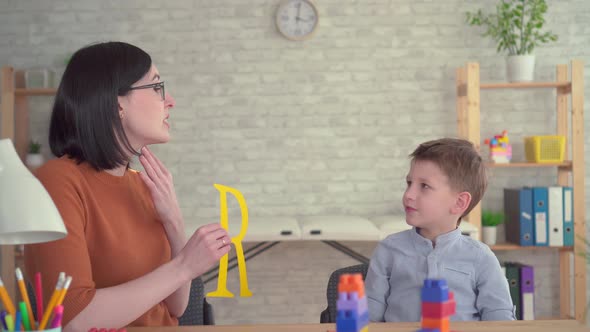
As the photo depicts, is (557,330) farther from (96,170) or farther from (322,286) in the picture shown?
(322,286)

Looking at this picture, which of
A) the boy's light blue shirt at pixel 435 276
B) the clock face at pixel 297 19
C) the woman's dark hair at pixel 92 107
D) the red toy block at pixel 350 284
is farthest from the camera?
the clock face at pixel 297 19

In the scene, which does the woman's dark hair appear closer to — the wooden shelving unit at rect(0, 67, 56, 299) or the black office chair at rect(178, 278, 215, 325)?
the black office chair at rect(178, 278, 215, 325)

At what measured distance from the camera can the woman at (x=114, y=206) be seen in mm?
1558

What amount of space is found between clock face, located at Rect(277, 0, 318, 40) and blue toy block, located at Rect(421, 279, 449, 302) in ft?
13.3

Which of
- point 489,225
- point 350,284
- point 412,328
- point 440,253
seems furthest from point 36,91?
point 350,284

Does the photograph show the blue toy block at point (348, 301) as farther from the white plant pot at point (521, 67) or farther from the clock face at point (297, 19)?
the clock face at point (297, 19)

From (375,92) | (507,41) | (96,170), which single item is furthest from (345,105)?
(96,170)

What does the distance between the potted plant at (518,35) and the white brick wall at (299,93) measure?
174 millimetres

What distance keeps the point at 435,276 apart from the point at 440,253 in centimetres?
8

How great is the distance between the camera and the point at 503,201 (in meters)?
5.15

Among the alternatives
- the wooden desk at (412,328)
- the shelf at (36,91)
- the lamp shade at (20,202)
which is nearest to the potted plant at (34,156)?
the shelf at (36,91)

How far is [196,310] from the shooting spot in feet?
8.25

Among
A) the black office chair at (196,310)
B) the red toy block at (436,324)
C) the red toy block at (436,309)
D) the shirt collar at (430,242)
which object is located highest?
the red toy block at (436,309)

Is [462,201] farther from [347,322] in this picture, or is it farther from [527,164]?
[527,164]
